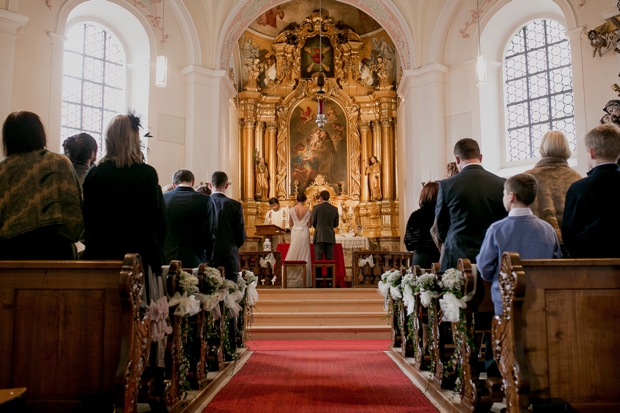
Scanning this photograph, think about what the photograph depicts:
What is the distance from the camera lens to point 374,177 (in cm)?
1609

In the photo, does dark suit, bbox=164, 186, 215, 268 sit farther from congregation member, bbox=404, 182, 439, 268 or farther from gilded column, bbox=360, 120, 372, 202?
gilded column, bbox=360, 120, 372, 202

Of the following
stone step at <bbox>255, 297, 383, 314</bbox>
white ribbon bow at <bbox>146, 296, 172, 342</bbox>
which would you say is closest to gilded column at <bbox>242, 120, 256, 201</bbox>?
stone step at <bbox>255, 297, 383, 314</bbox>

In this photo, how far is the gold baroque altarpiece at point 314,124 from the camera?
16156mm

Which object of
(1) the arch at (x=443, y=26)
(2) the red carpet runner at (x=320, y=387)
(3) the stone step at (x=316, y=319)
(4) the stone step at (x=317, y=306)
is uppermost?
(1) the arch at (x=443, y=26)

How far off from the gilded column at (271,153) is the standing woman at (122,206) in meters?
12.8

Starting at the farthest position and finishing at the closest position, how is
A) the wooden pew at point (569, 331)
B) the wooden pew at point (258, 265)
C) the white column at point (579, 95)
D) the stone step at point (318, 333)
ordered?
the wooden pew at point (258, 265)
the white column at point (579, 95)
the stone step at point (318, 333)
the wooden pew at point (569, 331)

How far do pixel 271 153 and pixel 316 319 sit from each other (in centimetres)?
815

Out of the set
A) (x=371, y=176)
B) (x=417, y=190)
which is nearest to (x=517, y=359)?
(x=417, y=190)

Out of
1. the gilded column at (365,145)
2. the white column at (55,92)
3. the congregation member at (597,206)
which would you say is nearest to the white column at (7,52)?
the white column at (55,92)

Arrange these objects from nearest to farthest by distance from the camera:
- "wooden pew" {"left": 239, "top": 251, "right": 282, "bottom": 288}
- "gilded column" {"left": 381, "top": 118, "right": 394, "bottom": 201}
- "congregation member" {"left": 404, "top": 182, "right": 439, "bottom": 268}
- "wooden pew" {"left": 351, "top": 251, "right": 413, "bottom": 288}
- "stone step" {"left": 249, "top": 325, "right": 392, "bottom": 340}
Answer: "congregation member" {"left": 404, "top": 182, "right": 439, "bottom": 268} < "stone step" {"left": 249, "top": 325, "right": 392, "bottom": 340} < "wooden pew" {"left": 351, "top": 251, "right": 413, "bottom": 288} < "wooden pew" {"left": 239, "top": 251, "right": 282, "bottom": 288} < "gilded column" {"left": 381, "top": 118, "right": 394, "bottom": 201}

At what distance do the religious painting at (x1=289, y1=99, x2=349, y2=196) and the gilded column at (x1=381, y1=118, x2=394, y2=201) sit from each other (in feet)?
3.72

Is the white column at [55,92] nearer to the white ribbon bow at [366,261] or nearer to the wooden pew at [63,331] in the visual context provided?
the white ribbon bow at [366,261]

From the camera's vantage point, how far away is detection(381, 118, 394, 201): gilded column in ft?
52.2

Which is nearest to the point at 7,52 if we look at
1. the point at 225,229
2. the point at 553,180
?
the point at 225,229
